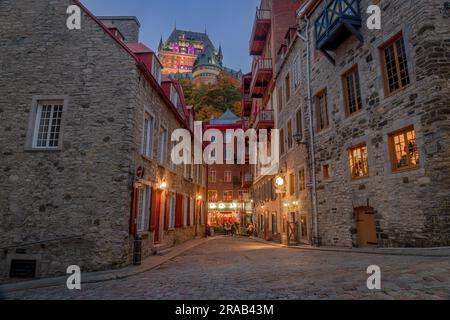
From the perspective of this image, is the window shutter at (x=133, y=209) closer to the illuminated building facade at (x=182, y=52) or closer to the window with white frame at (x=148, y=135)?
the window with white frame at (x=148, y=135)

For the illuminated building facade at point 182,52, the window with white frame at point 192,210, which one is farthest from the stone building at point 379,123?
the illuminated building facade at point 182,52

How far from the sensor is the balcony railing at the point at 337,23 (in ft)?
35.3

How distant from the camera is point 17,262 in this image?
891cm

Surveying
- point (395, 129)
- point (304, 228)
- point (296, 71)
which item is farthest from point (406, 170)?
point (296, 71)

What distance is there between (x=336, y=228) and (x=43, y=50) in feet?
43.1

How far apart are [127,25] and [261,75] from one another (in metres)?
11.6

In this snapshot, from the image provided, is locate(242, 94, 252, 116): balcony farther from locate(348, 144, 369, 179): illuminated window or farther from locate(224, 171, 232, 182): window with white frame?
locate(348, 144, 369, 179): illuminated window

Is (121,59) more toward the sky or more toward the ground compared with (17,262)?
more toward the sky

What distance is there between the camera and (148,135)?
11.8 m

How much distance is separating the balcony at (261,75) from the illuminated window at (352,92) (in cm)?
1089

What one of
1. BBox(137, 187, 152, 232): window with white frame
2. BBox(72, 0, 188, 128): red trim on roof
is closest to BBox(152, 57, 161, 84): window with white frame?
BBox(72, 0, 188, 128): red trim on roof
